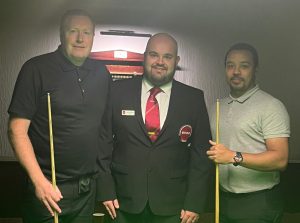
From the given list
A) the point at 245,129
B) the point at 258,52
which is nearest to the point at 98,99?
the point at 245,129

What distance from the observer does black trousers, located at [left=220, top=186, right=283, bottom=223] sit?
8.53 ft

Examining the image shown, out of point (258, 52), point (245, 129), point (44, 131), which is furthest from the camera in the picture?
point (258, 52)

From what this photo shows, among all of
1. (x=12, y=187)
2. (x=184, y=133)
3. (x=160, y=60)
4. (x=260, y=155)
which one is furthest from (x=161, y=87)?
(x=12, y=187)

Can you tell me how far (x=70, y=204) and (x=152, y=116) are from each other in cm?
66

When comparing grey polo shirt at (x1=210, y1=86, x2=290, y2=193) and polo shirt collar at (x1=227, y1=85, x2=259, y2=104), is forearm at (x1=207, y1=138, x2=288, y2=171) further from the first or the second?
polo shirt collar at (x1=227, y1=85, x2=259, y2=104)

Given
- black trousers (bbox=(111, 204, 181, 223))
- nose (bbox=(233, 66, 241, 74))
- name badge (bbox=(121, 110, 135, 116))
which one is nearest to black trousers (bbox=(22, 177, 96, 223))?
black trousers (bbox=(111, 204, 181, 223))

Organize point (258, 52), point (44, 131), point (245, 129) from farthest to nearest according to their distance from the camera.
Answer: point (258, 52)
point (245, 129)
point (44, 131)

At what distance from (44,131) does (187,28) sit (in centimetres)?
104

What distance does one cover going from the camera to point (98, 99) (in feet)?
8.10

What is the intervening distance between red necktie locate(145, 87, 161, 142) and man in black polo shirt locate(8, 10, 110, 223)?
0.25 meters

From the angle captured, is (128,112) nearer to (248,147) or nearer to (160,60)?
(160,60)

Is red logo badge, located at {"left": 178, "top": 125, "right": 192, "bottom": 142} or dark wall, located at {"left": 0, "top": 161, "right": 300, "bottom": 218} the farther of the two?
red logo badge, located at {"left": 178, "top": 125, "right": 192, "bottom": 142}

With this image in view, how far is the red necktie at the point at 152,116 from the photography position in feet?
8.13

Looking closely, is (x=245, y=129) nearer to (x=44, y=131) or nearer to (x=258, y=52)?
(x=258, y=52)
